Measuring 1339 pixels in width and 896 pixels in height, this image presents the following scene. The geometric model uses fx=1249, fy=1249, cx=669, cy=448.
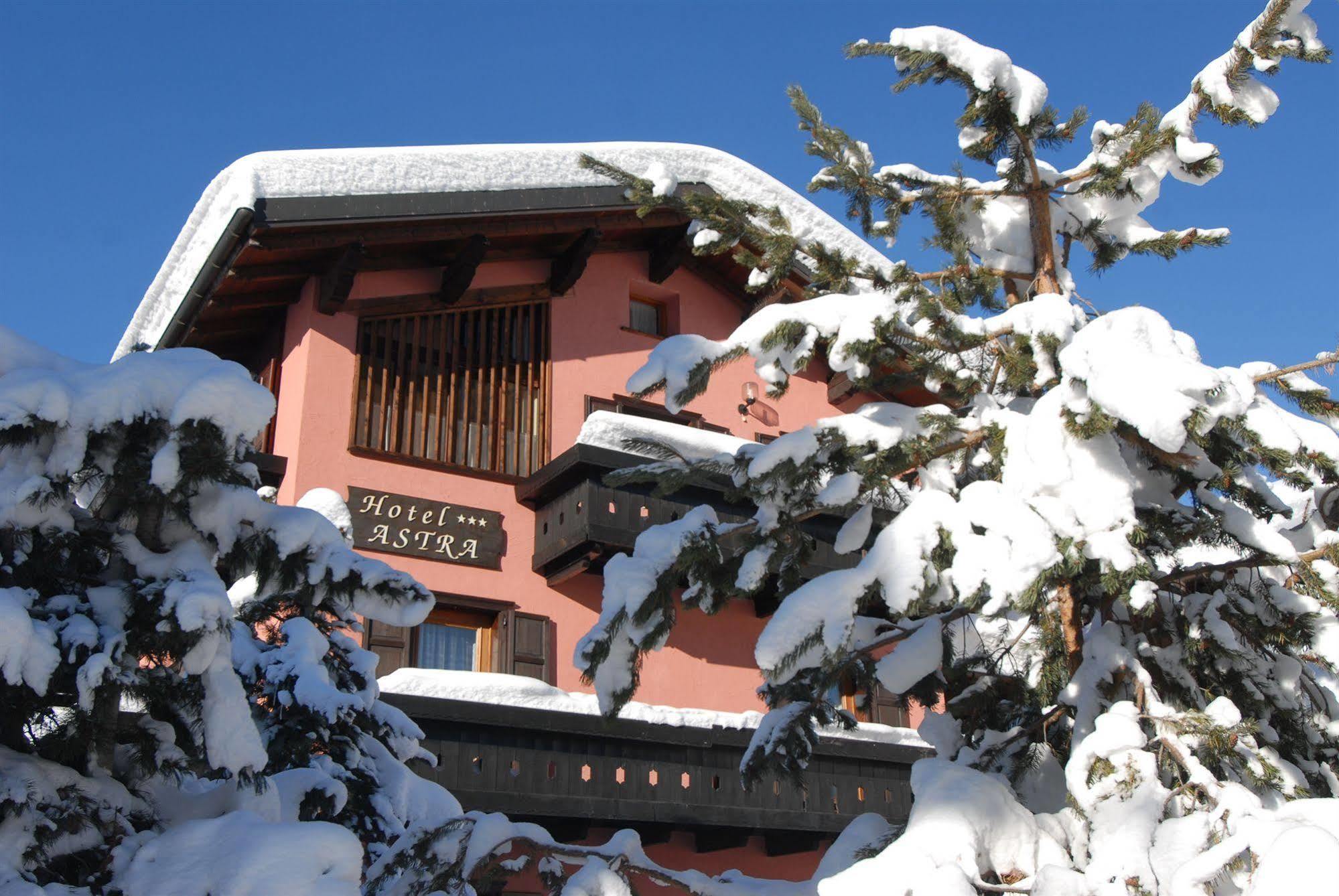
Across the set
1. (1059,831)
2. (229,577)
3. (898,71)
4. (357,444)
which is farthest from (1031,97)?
(357,444)

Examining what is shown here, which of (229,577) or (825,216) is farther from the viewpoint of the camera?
(825,216)

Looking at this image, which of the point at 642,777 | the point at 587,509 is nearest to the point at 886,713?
the point at 642,777

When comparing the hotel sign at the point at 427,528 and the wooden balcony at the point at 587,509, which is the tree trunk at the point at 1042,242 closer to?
the wooden balcony at the point at 587,509

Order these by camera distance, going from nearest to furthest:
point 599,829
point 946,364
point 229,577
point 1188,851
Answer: point 1188,851
point 229,577
point 946,364
point 599,829

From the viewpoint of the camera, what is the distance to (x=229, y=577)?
5.87m

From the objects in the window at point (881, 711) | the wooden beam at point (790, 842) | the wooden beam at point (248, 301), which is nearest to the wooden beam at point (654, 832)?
the wooden beam at point (790, 842)

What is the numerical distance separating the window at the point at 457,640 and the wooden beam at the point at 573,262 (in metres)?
4.32

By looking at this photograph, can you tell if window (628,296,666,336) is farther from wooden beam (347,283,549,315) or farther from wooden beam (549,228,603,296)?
wooden beam (347,283,549,315)

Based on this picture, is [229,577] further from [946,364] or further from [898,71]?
[898,71]

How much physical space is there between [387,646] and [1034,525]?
26.9 ft

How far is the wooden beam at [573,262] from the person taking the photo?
48.9ft

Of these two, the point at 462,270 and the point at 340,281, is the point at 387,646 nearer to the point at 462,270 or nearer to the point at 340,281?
the point at 340,281

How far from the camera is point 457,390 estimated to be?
13844 millimetres

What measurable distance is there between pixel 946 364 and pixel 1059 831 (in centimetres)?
256
